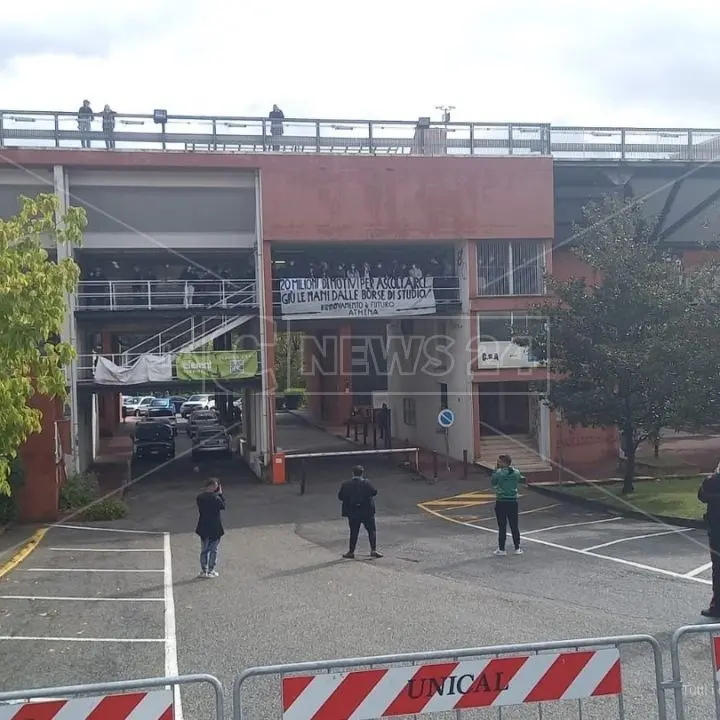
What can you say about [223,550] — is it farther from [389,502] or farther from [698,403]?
[698,403]

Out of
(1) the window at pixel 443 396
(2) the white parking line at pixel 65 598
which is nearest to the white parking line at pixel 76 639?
(2) the white parking line at pixel 65 598

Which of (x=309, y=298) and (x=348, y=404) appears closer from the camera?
(x=309, y=298)

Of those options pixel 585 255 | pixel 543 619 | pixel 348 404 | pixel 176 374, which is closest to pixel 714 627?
pixel 543 619

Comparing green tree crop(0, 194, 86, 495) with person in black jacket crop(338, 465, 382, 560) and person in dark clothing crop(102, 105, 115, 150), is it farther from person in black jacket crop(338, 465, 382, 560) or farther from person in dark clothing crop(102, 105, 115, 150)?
person in dark clothing crop(102, 105, 115, 150)

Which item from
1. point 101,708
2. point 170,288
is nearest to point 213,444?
point 170,288

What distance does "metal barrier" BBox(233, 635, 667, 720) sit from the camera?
5.03 meters

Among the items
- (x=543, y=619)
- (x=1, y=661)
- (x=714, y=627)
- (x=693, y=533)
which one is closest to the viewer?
(x=714, y=627)

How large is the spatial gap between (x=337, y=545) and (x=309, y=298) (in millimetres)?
13464

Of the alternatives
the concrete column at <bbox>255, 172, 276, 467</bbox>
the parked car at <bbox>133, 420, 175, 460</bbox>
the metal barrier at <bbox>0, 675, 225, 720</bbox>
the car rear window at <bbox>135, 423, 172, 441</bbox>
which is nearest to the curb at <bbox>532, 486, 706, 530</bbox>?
the concrete column at <bbox>255, 172, 276, 467</bbox>

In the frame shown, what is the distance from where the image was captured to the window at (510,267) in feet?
98.6

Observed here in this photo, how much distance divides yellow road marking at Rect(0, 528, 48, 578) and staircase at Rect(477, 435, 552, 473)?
14795 millimetres

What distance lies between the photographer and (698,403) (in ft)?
67.0

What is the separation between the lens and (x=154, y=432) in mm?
34594

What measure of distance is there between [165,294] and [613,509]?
15.5 metres
